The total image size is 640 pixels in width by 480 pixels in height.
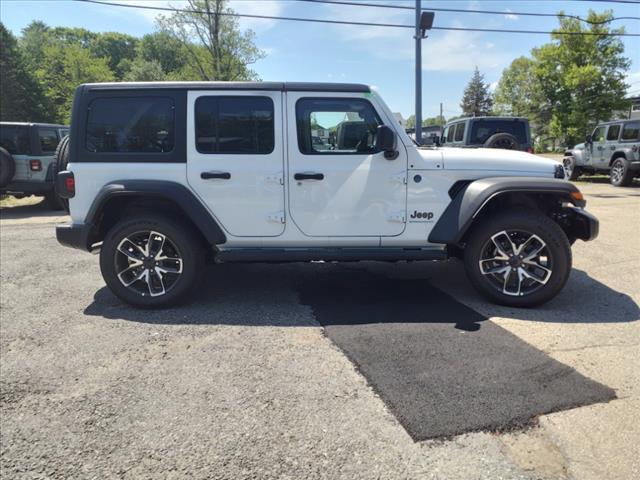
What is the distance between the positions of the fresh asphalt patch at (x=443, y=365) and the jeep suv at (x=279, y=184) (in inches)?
20.5

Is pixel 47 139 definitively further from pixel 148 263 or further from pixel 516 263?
pixel 516 263

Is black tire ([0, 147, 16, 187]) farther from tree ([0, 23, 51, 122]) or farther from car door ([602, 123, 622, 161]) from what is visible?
tree ([0, 23, 51, 122])

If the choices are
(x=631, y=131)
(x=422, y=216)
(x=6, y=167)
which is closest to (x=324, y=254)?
(x=422, y=216)

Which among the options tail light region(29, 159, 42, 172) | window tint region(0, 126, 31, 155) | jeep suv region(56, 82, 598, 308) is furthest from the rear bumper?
window tint region(0, 126, 31, 155)

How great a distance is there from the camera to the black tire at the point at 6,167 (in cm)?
998

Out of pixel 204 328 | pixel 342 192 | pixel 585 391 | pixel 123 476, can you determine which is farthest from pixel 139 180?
pixel 585 391

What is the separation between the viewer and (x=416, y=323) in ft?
12.6

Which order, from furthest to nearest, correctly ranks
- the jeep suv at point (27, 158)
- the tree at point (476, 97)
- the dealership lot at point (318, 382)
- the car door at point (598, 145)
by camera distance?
the tree at point (476, 97) → the car door at point (598, 145) → the jeep suv at point (27, 158) → the dealership lot at point (318, 382)

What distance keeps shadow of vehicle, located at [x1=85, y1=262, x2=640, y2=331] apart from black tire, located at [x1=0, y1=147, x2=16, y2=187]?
23.3ft

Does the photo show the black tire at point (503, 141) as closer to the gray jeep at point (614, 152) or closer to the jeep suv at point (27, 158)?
the gray jeep at point (614, 152)

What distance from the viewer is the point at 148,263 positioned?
4.30 meters

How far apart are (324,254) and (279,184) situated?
778 mm

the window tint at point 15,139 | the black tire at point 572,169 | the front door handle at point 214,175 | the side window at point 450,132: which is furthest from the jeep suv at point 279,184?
the black tire at point 572,169

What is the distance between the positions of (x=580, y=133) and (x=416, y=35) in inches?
1120
